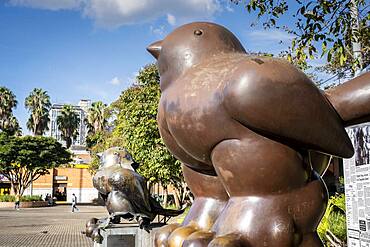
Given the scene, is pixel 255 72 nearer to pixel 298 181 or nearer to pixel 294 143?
pixel 294 143

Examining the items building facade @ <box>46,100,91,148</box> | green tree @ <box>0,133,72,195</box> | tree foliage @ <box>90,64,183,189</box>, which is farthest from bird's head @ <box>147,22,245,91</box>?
building facade @ <box>46,100,91,148</box>

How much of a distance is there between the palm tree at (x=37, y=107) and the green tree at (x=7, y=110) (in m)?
2.47

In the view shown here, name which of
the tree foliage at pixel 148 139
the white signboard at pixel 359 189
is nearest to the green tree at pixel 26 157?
the tree foliage at pixel 148 139

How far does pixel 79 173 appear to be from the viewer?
148ft

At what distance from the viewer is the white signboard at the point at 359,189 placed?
4031 millimetres

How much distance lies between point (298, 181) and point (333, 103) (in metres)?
0.25

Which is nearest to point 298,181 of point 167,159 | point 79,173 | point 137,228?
point 137,228

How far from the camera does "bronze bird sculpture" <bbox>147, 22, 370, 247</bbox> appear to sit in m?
1.14

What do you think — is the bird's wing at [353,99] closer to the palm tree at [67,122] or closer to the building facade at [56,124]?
the building facade at [56,124]

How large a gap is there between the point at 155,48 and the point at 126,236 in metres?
4.56

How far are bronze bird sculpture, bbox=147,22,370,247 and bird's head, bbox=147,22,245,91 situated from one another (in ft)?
0.31

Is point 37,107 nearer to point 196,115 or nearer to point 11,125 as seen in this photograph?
point 11,125

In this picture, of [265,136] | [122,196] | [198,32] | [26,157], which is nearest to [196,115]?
[265,136]

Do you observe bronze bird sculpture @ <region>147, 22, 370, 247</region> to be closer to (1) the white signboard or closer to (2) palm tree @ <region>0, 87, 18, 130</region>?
(1) the white signboard
